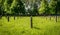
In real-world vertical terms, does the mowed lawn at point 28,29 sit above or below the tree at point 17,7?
below

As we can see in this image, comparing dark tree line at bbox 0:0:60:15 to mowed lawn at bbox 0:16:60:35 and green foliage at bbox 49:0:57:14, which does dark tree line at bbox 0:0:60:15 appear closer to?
green foliage at bbox 49:0:57:14

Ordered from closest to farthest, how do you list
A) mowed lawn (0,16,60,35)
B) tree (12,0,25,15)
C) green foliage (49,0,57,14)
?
mowed lawn (0,16,60,35) → tree (12,0,25,15) → green foliage (49,0,57,14)

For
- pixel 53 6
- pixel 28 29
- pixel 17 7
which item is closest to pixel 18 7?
pixel 17 7

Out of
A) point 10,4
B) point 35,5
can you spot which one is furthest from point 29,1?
point 10,4

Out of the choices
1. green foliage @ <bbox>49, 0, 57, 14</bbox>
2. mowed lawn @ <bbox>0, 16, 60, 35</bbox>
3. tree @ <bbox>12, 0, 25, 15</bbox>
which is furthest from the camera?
green foliage @ <bbox>49, 0, 57, 14</bbox>

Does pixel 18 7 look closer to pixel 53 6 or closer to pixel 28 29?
pixel 53 6

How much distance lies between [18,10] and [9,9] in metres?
2.42

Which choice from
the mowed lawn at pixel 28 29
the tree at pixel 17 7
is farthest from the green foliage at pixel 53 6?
the mowed lawn at pixel 28 29

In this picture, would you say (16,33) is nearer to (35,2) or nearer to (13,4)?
(13,4)

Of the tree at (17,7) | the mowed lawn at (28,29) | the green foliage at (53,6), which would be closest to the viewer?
the mowed lawn at (28,29)

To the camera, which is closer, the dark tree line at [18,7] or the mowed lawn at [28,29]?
the mowed lawn at [28,29]

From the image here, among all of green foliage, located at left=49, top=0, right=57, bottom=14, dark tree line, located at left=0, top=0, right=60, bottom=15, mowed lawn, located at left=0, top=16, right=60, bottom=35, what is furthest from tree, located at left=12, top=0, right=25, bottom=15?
mowed lawn, located at left=0, top=16, right=60, bottom=35

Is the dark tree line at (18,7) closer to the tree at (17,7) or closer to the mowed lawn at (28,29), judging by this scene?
the tree at (17,7)

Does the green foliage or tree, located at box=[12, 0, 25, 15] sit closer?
tree, located at box=[12, 0, 25, 15]
